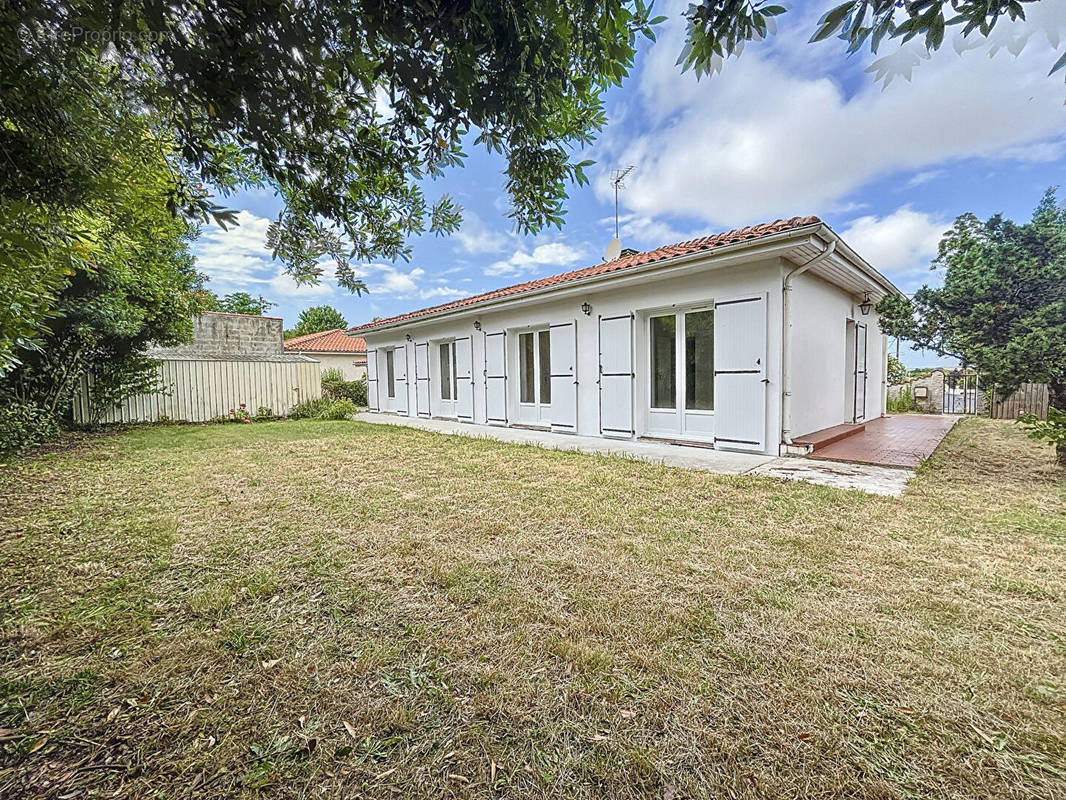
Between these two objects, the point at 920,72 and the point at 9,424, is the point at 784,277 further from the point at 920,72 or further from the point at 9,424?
the point at 9,424

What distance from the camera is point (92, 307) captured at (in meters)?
7.13

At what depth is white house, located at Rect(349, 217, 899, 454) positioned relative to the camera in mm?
6027

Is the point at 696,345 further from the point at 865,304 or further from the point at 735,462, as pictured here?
the point at 865,304

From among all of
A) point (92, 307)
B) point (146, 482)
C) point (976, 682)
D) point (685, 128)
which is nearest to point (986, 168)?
point (685, 128)

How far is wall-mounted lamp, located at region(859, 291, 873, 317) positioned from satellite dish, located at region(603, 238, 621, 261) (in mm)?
5216

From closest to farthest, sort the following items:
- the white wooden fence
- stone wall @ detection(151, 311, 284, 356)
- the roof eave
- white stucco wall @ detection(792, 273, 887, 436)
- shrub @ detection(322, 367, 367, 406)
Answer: the roof eave → white stucco wall @ detection(792, 273, 887, 436) → the white wooden fence → stone wall @ detection(151, 311, 284, 356) → shrub @ detection(322, 367, 367, 406)

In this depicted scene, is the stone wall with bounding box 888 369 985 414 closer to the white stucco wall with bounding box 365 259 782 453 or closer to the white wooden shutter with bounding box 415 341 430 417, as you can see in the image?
the white stucco wall with bounding box 365 259 782 453

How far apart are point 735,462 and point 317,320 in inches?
1603

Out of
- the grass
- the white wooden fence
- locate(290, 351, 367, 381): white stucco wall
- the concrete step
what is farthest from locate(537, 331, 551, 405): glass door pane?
locate(290, 351, 367, 381): white stucco wall

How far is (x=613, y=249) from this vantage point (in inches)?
440

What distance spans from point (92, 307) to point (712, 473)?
31.5 feet

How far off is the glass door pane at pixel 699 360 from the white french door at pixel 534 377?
9.59ft

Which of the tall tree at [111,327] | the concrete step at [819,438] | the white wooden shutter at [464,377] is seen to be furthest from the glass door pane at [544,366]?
the tall tree at [111,327]

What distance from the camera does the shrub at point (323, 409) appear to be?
506 inches
